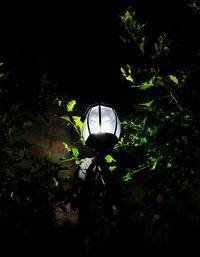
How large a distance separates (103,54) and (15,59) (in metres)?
1.42

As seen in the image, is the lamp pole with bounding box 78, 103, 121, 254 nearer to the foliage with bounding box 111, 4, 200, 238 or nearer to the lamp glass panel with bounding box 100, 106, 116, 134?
the lamp glass panel with bounding box 100, 106, 116, 134

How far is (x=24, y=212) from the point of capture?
3.53m

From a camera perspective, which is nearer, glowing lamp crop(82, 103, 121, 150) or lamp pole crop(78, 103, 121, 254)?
lamp pole crop(78, 103, 121, 254)

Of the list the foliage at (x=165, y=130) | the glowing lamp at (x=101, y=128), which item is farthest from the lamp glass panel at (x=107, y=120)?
the foliage at (x=165, y=130)

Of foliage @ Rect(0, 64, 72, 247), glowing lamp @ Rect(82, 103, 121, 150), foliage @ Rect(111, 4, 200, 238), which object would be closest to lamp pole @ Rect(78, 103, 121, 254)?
glowing lamp @ Rect(82, 103, 121, 150)

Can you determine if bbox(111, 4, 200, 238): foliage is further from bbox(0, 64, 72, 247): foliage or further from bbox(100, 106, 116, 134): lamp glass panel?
bbox(0, 64, 72, 247): foliage

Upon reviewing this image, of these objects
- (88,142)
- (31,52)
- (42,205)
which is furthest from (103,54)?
(42,205)

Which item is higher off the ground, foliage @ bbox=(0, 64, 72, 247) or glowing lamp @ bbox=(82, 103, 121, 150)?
glowing lamp @ bbox=(82, 103, 121, 150)

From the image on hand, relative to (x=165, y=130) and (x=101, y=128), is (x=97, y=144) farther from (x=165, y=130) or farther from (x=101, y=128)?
(x=165, y=130)

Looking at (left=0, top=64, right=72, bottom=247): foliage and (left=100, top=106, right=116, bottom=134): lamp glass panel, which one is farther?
(left=100, top=106, right=116, bottom=134): lamp glass panel

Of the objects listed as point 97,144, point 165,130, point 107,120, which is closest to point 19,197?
point 97,144

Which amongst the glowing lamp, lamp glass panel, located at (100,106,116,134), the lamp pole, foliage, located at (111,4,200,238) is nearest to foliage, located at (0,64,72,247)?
the lamp pole

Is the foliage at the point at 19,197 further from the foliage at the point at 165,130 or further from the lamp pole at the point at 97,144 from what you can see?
the foliage at the point at 165,130

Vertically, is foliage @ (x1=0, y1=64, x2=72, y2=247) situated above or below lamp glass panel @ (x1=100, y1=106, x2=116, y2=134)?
below
